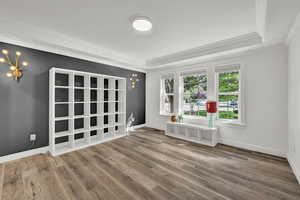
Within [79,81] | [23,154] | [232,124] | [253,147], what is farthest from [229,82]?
[23,154]

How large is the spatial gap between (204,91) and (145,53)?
2259 mm

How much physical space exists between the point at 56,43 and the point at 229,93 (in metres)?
4.51

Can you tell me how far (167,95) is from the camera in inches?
195

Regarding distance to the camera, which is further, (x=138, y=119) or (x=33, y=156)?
(x=138, y=119)

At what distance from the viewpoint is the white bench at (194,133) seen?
336cm

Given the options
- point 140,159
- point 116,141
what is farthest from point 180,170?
point 116,141

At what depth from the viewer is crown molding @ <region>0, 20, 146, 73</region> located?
7.91 feet

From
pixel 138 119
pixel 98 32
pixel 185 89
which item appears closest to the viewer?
pixel 98 32

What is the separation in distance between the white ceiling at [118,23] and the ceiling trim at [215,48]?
0.19m

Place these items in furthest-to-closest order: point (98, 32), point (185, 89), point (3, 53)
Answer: point (185, 89), point (98, 32), point (3, 53)

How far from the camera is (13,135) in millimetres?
2541

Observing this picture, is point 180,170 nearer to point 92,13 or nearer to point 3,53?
point 92,13

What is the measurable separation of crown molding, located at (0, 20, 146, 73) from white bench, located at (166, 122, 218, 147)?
9.52 ft

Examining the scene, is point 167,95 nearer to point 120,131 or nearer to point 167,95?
point 167,95
